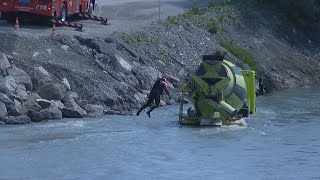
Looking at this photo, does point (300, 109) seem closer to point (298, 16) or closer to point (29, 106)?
point (29, 106)

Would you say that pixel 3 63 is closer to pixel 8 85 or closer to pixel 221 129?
pixel 8 85

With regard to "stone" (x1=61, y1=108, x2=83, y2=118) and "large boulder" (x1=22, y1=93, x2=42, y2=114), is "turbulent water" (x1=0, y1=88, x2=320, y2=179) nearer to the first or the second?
"stone" (x1=61, y1=108, x2=83, y2=118)

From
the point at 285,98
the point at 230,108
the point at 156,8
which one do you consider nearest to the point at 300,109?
the point at 285,98

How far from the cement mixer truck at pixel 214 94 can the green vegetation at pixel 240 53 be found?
40.6 ft

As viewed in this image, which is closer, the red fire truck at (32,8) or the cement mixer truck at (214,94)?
the cement mixer truck at (214,94)

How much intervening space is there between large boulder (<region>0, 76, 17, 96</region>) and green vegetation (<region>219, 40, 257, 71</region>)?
14.6 metres

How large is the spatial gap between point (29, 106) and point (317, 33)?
24265 millimetres

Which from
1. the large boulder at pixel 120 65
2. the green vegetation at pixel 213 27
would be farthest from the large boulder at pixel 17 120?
the green vegetation at pixel 213 27

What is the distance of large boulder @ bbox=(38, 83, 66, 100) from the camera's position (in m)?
32.9

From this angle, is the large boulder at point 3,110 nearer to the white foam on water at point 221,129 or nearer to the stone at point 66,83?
the stone at point 66,83

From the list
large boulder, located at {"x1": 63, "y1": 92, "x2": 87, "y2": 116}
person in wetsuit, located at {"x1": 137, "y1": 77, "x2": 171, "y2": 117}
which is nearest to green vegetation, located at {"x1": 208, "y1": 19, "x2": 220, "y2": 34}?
person in wetsuit, located at {"x1": 137, "y1": 77, "x2": 171, "y2": 117}

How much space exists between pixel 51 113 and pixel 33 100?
0.72 m

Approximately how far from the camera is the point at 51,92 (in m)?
32.9

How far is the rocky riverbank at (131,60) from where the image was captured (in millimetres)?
32969
